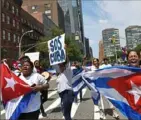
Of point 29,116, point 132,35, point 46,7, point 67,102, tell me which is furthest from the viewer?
point 132,35

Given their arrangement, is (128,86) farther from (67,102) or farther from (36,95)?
(67,102)

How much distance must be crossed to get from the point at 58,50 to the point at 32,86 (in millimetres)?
2242

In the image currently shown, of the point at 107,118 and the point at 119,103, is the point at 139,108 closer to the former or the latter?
the point at 119,103

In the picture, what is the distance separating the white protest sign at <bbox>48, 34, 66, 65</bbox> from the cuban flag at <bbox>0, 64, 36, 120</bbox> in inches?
80.1

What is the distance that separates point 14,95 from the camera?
586cm

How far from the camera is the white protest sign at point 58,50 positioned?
25.6 feet

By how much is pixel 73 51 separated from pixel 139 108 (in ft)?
264

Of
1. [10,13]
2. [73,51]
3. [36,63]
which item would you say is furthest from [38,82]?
[73,51]

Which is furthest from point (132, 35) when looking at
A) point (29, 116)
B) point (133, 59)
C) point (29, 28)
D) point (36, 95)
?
point (29, 116)

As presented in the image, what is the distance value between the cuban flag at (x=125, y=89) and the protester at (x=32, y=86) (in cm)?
123

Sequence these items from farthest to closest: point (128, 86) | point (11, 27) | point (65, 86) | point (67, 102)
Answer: point (11, 27) → point (65, 86) → point (67, 102) → point (128, 86)

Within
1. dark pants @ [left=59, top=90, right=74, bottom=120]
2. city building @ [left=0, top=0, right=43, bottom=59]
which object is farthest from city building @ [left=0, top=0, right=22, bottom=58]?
dark pants @ [left=59, top=90, right=74, bottom=120]

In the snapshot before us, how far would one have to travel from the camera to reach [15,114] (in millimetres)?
5781

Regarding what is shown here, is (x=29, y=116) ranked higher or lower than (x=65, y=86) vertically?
lower
